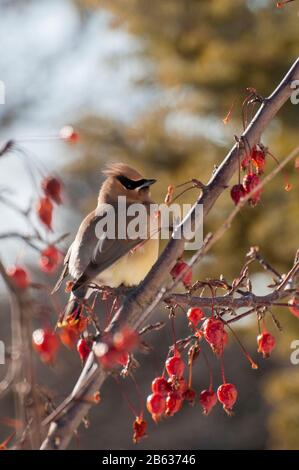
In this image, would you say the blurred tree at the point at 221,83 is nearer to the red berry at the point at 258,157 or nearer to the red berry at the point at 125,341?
the red berry at the point at 258,157

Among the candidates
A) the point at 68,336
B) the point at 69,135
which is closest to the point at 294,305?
the point at 68,336

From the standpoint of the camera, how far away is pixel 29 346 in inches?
50.5

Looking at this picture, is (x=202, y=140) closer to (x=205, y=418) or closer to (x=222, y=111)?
(x=222, y=111)

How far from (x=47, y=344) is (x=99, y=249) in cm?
114

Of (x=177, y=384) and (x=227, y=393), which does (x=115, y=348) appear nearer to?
(x=177, y=384)

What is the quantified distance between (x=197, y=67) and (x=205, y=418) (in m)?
4.22

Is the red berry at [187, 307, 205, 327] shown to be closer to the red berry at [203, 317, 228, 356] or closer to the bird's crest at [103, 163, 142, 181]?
the red berry at [203, 317, 228, 356]

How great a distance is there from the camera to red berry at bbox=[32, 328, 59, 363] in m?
1.77

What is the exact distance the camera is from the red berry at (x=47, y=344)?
1.77 metres

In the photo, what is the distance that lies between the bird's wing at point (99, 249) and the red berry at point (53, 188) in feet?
2.90

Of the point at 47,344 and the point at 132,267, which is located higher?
the point at 132,267

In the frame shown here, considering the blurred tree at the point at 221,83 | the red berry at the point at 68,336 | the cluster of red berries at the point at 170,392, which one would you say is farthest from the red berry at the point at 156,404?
the blurred tree at the point at 221,83

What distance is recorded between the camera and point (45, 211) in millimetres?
1842

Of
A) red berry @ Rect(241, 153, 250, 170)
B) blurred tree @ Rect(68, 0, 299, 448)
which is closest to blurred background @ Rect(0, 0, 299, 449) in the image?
blurred tree @ Rect(68, 0, 299, 448)
